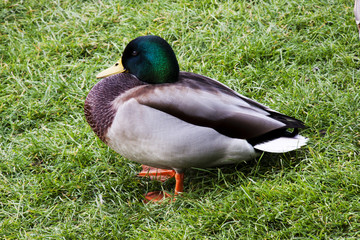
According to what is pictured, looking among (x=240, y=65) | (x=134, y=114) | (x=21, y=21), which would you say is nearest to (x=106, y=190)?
(x=134, y=114)

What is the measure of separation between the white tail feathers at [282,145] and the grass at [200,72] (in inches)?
5.4

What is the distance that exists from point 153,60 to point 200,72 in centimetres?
107

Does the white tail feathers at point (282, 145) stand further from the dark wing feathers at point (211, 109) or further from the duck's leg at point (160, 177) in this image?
the duck's leg at point (160, 177)

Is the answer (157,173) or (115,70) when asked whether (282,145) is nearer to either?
(157,173)

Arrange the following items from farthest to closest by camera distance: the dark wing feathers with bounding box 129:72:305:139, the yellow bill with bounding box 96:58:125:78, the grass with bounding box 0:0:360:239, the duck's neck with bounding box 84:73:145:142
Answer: the yellow bill with bounding box 96:58:125:78 → the duck's neck with bounding box 84:73:145:142 → the dark wing feathers with bounding box 129:72:305:139 → the grass with bounding box 0:0:360:239

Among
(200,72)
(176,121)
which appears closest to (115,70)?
(176,121)

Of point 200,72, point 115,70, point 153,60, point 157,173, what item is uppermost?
point 153,60

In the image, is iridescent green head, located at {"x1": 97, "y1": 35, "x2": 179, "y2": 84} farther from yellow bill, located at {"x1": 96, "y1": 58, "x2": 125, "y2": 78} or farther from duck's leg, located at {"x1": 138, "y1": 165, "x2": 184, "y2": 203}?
duck's leg, located at {"x1": 138, "y1": 165, "x2": 184, "y2": 203}

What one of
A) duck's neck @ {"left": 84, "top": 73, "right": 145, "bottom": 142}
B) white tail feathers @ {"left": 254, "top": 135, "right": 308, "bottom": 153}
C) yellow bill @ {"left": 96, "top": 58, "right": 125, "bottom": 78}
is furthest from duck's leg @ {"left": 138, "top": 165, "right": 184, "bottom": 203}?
yellow bill @ {"left": 96, "top": 58, "right": 125, "bottom": 78}

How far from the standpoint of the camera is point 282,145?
10.9 feet

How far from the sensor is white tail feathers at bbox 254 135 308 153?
10.8 feet

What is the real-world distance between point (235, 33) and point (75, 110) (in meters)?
1.58

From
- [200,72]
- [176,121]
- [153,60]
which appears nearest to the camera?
[176,121]

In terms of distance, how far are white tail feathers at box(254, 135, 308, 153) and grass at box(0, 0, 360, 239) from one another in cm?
14
